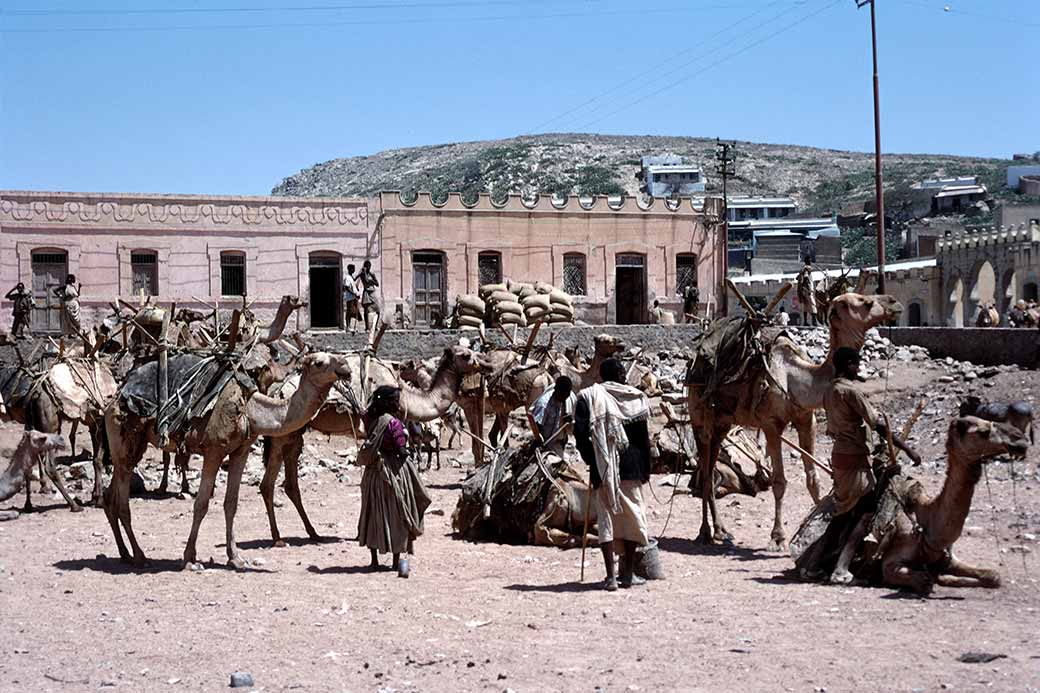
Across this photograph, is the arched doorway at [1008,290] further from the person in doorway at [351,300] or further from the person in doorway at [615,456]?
the person in doorway at [615,456]

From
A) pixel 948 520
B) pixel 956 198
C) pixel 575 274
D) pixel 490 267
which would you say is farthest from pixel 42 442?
pixel 956 198

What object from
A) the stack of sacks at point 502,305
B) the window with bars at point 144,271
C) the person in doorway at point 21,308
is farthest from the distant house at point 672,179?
the person in doorway at point 21,308

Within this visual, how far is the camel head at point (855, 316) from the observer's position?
1157 centimetres

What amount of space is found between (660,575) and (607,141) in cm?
13243

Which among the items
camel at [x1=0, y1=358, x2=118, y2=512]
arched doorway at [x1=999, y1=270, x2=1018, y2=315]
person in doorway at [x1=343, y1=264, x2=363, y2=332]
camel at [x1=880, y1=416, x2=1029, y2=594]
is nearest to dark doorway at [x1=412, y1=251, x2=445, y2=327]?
person in doorway at [x1=343, y1=264, x2=363, y2=332]

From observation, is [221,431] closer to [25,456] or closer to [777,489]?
[25,456]

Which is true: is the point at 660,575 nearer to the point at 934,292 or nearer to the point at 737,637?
the point at 737,637

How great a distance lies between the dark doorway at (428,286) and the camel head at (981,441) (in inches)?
1190

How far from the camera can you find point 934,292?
180 ft

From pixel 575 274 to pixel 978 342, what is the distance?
1362 centimetres

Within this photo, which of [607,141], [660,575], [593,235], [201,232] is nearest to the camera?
[660,575]

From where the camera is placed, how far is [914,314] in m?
56.3

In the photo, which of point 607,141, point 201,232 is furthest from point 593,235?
point 607,141

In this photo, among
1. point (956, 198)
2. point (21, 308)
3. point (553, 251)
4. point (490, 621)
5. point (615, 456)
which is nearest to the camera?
point (490, 621)
